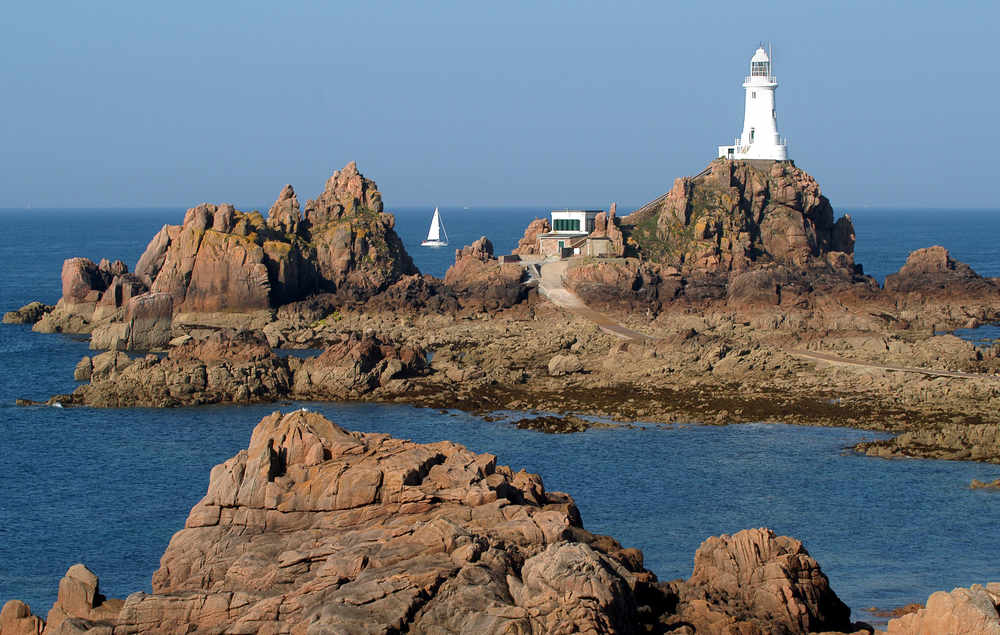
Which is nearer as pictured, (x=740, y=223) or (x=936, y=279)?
(x=936, y=279)

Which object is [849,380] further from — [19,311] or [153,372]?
[19,311]

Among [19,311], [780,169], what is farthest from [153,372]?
[780,169]

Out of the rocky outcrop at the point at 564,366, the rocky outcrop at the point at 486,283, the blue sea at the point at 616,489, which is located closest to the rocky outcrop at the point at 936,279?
the rocky outcrop at the point at 486,283

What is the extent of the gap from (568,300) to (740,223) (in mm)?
18010

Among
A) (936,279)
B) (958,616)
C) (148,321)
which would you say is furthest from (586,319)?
(958,616)

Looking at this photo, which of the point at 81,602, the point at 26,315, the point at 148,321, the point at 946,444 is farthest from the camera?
the point at 26,315

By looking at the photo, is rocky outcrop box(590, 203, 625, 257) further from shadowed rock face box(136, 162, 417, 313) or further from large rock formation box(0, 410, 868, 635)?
large rock formation box(0, 410, 868, 635)

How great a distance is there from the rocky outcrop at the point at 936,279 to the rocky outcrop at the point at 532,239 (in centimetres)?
2571

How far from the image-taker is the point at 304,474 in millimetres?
28875

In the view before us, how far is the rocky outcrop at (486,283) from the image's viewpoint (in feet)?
276

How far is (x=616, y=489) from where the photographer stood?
142 feet

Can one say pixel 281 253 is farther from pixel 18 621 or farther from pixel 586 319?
pixel 18 621

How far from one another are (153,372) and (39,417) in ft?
19.6

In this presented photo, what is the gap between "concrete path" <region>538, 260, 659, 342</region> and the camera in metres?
76.5
